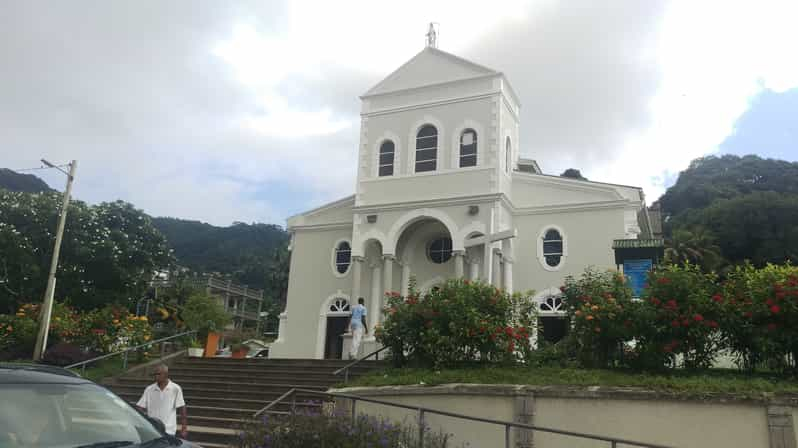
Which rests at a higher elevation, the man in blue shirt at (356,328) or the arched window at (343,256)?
the arched window at (343,256)

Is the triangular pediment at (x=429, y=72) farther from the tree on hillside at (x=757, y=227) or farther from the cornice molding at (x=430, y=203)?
the tree on hillside at (x=757, y=227)

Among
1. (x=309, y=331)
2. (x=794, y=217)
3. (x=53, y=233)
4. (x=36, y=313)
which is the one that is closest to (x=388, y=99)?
(x=309, y=331)

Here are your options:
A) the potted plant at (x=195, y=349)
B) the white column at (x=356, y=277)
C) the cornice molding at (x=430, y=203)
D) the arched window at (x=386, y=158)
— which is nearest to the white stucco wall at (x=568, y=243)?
the cornice molding at (x=430, y=203)

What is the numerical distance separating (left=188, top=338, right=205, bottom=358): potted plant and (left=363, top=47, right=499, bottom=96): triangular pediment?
10.9m

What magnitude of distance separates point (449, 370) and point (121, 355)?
1118 centimetres

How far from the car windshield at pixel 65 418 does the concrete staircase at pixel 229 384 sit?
6.44 meters

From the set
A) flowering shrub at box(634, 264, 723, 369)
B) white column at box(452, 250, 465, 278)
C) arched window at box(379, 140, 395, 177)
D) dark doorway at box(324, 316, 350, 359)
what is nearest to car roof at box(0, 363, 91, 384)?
flowering shrub at box(634, 264, 723, 369)

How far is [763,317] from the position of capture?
11062 millimetres

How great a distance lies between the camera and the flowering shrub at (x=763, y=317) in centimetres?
1080

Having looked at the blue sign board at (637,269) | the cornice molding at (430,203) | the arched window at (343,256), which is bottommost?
the blue sign board at (637,269)

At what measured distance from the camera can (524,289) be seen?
854 inches

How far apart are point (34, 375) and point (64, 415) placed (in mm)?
472

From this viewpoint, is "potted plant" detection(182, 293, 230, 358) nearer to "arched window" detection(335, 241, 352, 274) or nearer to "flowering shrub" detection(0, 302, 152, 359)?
"flowering shrub" detection(0, 302, 152, 359)

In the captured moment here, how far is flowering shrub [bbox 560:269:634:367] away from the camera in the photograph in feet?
39.8
